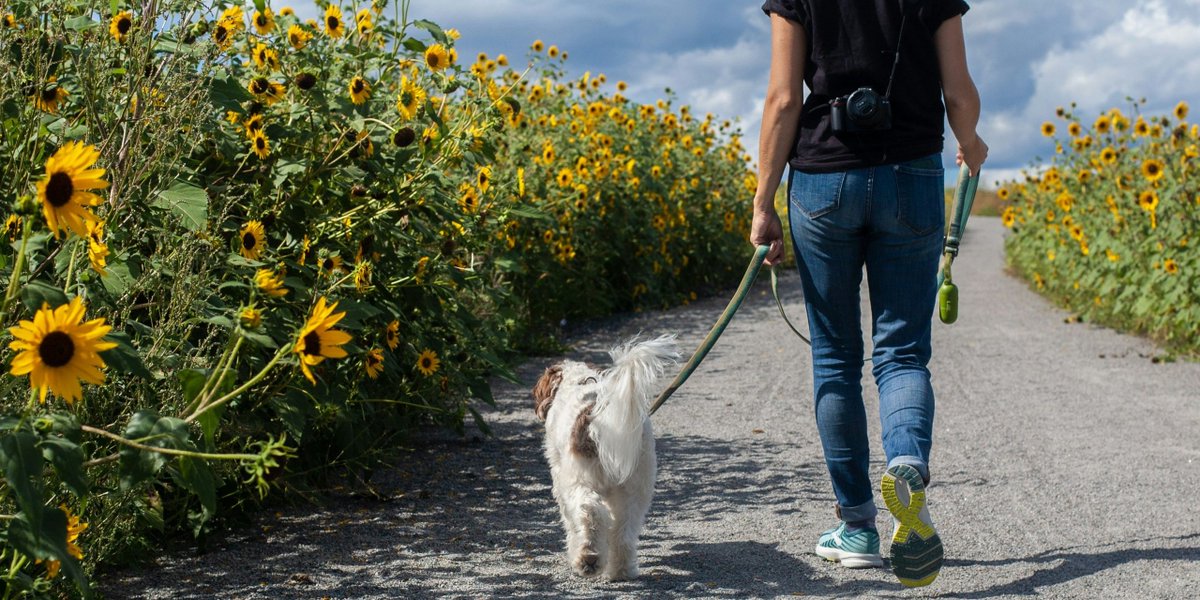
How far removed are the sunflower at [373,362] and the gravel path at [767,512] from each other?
1.89 ft

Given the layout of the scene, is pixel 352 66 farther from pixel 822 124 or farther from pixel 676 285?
pixel 676 285

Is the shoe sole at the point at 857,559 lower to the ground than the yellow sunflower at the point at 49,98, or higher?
lower

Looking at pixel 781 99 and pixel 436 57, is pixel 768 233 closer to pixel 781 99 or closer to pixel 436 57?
pixel 781 99

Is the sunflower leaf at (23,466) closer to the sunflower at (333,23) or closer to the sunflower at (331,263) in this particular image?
the sunflower at (331,263)

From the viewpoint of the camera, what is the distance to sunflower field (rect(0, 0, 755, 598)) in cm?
210

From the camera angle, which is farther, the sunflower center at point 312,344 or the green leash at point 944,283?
the green leash at point 944,283

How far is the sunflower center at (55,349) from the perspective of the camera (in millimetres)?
1864

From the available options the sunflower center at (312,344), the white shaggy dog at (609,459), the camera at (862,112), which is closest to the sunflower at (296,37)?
the white shaggy dog at (609,459)

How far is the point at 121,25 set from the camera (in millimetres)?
3367

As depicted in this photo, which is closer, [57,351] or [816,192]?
[57,351]

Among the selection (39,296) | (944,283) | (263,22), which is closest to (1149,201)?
(944,283)

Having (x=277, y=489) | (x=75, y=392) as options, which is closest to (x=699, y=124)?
(x=277, y=489)

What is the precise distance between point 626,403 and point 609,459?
0.19 metres

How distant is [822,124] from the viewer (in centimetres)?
337
